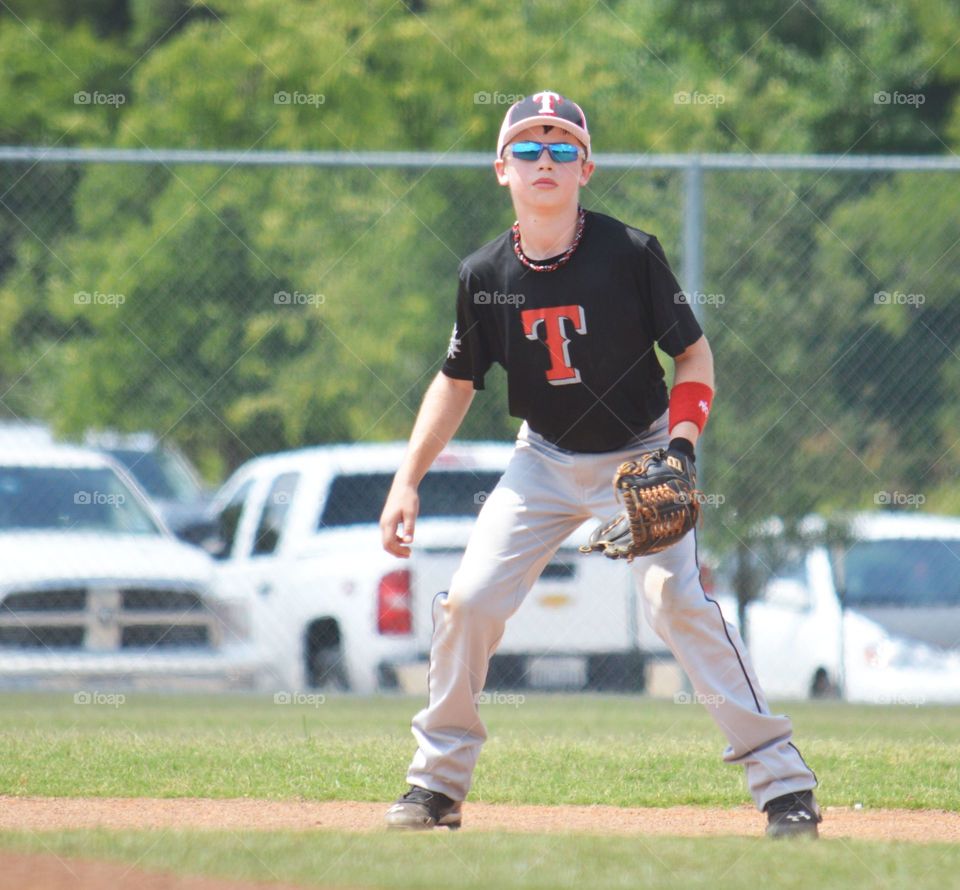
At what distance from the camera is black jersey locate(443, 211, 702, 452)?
16.5ft

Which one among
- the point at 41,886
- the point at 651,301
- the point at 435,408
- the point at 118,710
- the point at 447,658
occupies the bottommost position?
the point at 118,710

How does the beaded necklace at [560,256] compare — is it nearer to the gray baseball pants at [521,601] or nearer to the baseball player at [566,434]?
the baseball player at [566,434]

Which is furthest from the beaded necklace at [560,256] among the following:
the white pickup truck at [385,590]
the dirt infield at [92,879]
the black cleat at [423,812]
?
the white pickup truck at [385,590]

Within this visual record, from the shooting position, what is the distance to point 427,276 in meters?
9.87

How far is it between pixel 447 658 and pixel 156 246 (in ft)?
17.6

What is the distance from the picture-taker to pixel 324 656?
9.60 meters

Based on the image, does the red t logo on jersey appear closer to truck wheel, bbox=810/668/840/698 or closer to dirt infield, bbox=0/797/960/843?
dirt infield, bbox=0/797/960/843

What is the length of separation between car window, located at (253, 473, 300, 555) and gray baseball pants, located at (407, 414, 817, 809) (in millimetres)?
4733

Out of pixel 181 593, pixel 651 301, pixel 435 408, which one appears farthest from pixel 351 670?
pixel 651 301

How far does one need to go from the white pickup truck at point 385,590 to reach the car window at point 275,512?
0.09 feet

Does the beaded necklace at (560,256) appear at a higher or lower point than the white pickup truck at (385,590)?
higher

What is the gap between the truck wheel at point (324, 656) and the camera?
31.3ft

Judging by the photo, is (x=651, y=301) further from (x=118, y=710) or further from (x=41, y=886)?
(x=118, y=710)

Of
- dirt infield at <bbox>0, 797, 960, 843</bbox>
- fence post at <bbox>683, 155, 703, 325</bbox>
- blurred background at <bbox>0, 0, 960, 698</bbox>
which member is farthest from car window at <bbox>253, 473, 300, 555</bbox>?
dirt infield at <bbox>0, 797, 960, 843</bbox>
